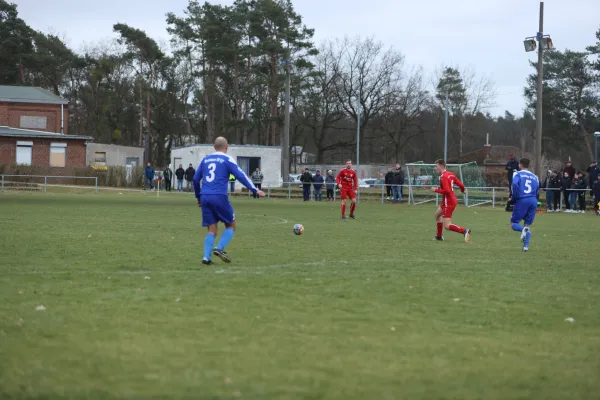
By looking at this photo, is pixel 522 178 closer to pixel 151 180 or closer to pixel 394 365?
pixel 394 365

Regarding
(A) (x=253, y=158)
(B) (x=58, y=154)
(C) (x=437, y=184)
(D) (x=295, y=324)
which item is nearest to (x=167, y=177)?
(A) (x=253, y=158)

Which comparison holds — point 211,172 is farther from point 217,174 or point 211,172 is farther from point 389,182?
point 389,182

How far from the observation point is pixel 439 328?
7012mm

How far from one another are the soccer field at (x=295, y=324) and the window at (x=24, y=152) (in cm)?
4591

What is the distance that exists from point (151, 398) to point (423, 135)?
81624 millimetres

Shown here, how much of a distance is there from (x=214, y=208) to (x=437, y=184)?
105 feet

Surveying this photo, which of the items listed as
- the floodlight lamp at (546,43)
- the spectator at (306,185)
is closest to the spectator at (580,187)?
the floodlight lamp at (546,43)

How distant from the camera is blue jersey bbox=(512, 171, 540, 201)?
1563cm

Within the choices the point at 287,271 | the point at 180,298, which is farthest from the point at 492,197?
the point at 180,298

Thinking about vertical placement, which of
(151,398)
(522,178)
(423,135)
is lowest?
(151,398)

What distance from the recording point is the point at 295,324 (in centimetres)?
703

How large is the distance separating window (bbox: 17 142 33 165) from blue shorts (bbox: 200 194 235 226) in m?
49.5

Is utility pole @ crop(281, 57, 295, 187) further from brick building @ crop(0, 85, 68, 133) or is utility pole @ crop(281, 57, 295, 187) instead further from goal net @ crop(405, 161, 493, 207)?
brick building @ crop(0, 85, 68, 133)

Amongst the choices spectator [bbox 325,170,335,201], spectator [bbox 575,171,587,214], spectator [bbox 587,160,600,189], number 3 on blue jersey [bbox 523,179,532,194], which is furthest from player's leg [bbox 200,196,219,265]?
spectator [bbox 325,170,335,201]
